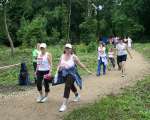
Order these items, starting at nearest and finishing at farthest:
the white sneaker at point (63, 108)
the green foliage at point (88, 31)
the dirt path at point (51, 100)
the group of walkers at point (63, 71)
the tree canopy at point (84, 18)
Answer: the dirt path at point (51, 100), the white sneaker at point (63, 108), the group of walkers at point (63, 71), the green foliage at point (88, 31), the tree canopy at point (84, 18)

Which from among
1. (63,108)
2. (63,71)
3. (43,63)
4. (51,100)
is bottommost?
(51,100)

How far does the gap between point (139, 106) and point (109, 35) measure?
6393cm

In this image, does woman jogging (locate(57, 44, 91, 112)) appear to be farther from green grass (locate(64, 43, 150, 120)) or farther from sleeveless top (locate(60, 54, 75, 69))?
green grass (locate(64, 43, 150, 120))

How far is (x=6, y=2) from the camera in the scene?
1521 inches

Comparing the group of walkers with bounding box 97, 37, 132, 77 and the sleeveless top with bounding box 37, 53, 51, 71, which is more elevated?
the sleeveless top with bounding box 37, 53, 51, 71

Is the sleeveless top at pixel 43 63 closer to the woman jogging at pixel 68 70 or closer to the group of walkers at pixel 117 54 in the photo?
the woman jogging at pixel 68 70

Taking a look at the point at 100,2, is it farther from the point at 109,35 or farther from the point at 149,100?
the point at 149,100

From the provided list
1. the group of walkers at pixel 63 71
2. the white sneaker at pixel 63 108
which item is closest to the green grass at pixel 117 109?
the white sneaker at pixel 63 108

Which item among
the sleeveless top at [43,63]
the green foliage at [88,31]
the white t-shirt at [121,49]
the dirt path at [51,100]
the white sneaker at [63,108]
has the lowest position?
the green foliage at [88,31]

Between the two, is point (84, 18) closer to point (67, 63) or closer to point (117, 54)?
point (117, 54)

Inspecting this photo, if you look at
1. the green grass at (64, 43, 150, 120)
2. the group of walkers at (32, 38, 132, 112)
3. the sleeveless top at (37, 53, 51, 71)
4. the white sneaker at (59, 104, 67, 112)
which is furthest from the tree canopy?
the white sneaker at (59, 104, 67, 112)

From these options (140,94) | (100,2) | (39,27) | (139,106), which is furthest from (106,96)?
(100,2)

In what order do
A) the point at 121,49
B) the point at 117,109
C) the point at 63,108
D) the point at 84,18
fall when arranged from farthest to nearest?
the point at 84,18 → the point at 121,49 → the point at 63,108 → the point at 117,109

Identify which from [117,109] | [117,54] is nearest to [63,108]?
[117,109]
